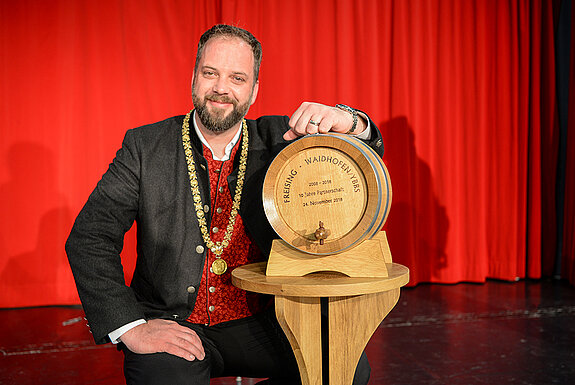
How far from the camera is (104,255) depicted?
164cm

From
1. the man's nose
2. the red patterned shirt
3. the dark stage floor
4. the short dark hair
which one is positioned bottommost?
the dark stage floor

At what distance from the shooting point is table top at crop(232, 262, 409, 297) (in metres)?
1.37

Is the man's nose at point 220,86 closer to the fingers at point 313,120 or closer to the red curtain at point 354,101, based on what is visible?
the fingers at point 313,120

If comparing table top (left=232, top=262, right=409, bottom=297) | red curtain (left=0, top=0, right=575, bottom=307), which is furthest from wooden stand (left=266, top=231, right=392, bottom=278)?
red curtain (left=0, top=0, right=575, bottom=307)

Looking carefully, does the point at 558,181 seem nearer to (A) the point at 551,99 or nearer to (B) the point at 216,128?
(A) the point at 551,99

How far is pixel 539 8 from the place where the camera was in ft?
16.1

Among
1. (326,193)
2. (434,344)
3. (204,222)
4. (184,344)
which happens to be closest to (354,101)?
(434,344)

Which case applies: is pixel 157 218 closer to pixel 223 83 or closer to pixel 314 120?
pixel 223 83

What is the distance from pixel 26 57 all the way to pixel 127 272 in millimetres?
1834

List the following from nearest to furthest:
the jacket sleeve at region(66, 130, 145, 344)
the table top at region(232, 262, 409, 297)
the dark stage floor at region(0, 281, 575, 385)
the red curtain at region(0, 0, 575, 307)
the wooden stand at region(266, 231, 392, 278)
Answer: the table top at region(232, 262, 409, 297)
the wooden stand at region(266, 231, 392, 278)
the jacket sleeve at region(66, 130, 145, 344)
the dark stage floor at region(0, 281, 575, 385)
the red curtain at region(0, 0, 575, 307)

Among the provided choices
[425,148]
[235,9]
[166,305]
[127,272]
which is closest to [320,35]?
[235,9]

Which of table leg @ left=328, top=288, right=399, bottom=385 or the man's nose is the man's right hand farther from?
the man's nose

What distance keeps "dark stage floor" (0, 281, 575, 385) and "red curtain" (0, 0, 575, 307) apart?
1.65 ft

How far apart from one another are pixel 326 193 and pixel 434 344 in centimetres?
218
